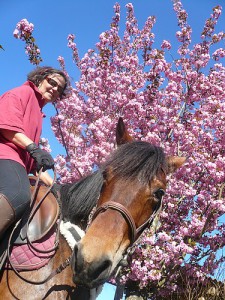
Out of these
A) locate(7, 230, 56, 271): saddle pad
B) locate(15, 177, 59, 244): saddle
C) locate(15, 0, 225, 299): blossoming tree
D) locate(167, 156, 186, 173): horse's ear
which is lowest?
locate(7, 230, 56, 271): saddle pad

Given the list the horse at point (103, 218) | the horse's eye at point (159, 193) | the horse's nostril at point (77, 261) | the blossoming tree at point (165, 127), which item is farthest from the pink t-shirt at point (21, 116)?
the blossoming tree at point (165, 127)

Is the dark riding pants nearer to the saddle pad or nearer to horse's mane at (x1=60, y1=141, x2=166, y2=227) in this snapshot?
the saddle pad

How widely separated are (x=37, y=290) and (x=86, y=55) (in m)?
9.88

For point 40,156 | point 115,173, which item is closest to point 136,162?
point 115,173

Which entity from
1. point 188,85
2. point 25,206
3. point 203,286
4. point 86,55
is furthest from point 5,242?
point 86,55

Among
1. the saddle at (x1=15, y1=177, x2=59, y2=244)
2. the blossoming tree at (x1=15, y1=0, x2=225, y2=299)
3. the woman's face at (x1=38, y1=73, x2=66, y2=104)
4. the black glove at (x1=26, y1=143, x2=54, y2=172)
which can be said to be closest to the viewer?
the saddle at (x1=15, y1=177, x2=59, y2=244)

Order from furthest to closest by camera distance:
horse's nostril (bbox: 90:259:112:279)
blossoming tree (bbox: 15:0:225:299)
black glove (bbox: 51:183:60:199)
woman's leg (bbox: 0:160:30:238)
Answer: blossoming tree (bbox: 15:0:225:299) < black glove (bbox: 51:183:60:199) < woman's leg (bbox: 0:160:30:238) < horse's nostril (bbox: 90:259:112:279)

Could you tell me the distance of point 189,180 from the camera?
28.6 ft

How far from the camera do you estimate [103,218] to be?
2.07 m

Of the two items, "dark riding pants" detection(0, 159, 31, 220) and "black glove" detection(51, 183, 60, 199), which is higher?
"black glove" detection(51, 183, 60, 199)

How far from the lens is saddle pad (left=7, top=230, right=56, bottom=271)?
2.28 metres

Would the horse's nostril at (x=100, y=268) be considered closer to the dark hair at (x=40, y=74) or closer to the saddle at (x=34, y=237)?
the saddle at (x=34, y=237)

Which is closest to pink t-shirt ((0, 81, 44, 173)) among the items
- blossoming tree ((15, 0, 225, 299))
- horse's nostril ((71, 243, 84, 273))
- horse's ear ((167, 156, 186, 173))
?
horse's nostril ((71, 243, 84, 273))

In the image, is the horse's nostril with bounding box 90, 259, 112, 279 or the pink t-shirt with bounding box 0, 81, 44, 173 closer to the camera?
the horse's nostril with bounding box 90, 259, 112, 279
